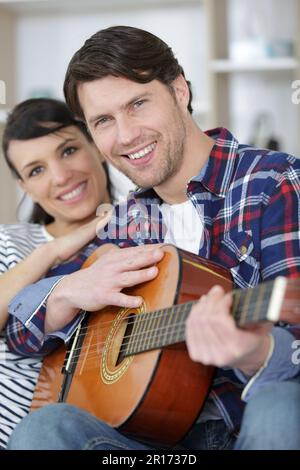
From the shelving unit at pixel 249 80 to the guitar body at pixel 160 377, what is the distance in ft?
5.36

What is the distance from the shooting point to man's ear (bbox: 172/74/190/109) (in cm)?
148

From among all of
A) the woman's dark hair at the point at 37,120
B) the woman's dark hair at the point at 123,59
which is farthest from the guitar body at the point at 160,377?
the woman's dark hair at the point at 37,120

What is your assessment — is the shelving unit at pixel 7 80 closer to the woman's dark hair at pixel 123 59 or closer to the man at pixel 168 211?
the man at pixel 168 211

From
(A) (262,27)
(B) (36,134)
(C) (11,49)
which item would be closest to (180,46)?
(A) (262,27)

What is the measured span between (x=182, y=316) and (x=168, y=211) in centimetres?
44

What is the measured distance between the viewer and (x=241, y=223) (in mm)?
1320

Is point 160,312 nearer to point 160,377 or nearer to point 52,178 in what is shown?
point 160,377

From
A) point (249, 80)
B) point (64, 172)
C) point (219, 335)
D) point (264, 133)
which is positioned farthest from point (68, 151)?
point (249, 80)

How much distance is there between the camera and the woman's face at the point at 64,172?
1869 mm

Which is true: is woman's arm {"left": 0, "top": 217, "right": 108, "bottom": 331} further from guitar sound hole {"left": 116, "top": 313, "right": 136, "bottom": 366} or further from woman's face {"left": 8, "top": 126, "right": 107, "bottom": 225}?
guitar sound hole {"left": 116, "top": 313, "right": 136, "bottom": 366}

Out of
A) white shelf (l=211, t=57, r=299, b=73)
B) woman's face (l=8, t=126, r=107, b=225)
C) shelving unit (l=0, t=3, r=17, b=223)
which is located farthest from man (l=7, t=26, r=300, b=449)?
shelving unit (l=0, t=3, r=17, b=223)

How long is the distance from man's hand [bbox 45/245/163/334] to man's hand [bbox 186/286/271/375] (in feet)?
0.82
